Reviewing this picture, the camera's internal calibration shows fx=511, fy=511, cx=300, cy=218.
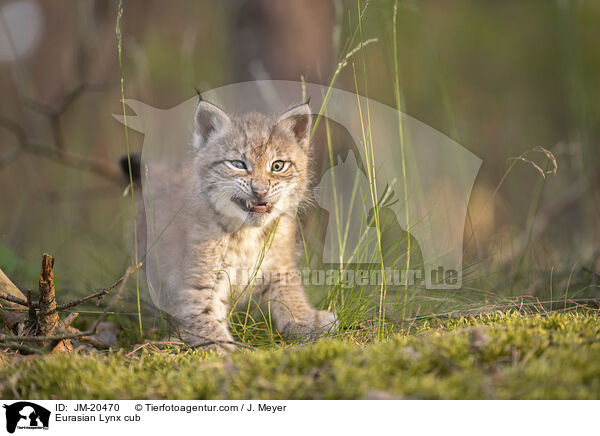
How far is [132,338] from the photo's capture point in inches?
88.0

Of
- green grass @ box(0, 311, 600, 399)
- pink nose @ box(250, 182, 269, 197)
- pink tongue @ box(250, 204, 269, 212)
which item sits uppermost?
Answer: pink nose @ box(250, 182, 269, 197)

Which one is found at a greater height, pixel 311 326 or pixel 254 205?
pixel 254 205

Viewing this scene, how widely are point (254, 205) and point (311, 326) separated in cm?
60

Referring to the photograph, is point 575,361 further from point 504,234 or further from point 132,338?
point 504,234

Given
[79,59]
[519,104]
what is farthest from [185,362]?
[519,104]

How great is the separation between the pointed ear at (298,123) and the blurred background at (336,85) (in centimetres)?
34

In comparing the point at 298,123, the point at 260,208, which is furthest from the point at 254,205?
the point at 298,123

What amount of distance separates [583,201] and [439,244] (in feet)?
6.90

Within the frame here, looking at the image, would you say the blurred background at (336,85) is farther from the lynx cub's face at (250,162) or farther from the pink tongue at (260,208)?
the pink tongue at (260,208)

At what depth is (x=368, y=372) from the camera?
1.26 metres
